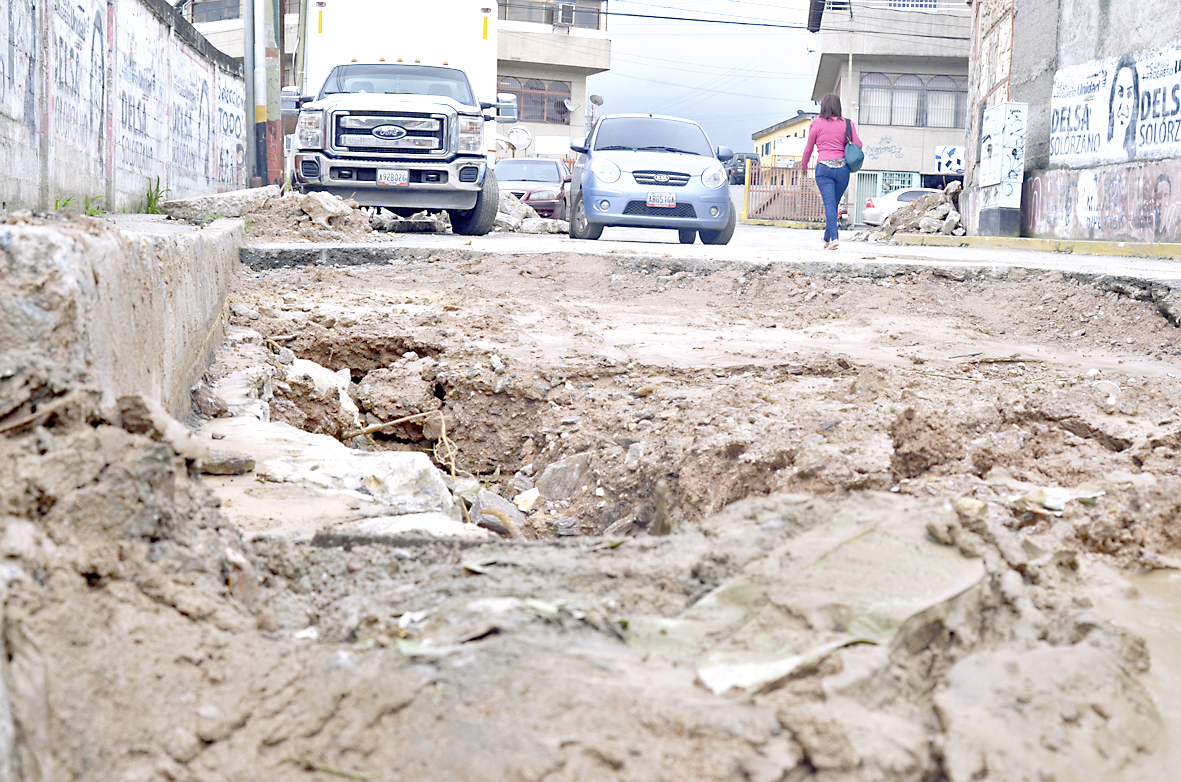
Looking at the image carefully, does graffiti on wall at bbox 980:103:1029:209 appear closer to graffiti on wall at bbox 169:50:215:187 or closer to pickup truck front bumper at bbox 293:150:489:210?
pickup truck front bumper at bbox 293:150:489:210

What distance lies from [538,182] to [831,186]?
31.4ft

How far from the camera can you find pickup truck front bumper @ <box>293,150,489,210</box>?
11.1 meters

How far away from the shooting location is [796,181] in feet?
115

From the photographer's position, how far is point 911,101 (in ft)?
109

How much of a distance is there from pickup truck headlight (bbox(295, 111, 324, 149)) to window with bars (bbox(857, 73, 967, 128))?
2584 centimetres

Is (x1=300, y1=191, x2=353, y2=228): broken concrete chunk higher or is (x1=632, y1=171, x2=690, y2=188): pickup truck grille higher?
(x1=632, y1=171, x2=690, y2=188): pickup truck grille

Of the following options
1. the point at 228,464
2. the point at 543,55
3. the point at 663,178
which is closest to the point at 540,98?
the point at 543,55

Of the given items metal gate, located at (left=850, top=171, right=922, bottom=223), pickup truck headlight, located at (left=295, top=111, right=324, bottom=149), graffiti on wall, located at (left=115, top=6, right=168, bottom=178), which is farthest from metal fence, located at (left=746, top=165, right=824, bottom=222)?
graffiti on wall, located at (left=115, top=6, right=168, bottom=178)

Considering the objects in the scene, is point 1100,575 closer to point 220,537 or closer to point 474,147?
point 220,537

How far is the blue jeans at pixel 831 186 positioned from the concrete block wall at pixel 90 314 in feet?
25.9

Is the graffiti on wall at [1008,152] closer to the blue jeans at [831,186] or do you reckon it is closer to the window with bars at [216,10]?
the blue jeans at [831,186]

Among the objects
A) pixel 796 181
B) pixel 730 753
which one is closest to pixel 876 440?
pixel 730 753

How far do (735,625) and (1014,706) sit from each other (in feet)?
1.31

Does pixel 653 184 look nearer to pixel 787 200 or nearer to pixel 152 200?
pixel 152 200
